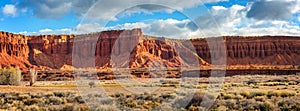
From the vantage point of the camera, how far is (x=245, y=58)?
12925cm

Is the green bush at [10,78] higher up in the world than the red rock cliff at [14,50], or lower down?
lower down

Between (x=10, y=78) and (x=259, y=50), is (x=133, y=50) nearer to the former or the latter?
(x=259, y=50)

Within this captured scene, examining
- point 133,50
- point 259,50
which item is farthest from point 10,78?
point 259,50

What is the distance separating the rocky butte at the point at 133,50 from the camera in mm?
110562

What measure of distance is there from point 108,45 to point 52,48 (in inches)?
769

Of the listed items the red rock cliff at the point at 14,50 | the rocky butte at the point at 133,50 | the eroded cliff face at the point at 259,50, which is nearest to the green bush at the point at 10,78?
the rocky butte at the point at 133,50

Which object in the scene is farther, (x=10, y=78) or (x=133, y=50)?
(x=133, y=50)

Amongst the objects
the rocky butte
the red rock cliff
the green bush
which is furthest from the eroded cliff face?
the green bush

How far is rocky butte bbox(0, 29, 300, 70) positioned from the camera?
111 m

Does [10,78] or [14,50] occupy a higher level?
[14,50]

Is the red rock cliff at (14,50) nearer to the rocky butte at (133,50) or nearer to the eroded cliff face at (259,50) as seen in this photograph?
the rocky butte at (133,50)

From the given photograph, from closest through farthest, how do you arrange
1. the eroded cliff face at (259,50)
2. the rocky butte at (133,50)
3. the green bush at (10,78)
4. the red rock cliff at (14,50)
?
the green bush at (10,78) → the rocky butte at (133,50) → the red rock cliff at (14,50) → the eroded cliff face at (259,50)

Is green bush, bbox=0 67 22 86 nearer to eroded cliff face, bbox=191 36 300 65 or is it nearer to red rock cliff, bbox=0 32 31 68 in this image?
red rock cliff, bbox=0 32 31 68

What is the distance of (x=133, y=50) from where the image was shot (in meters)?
113
